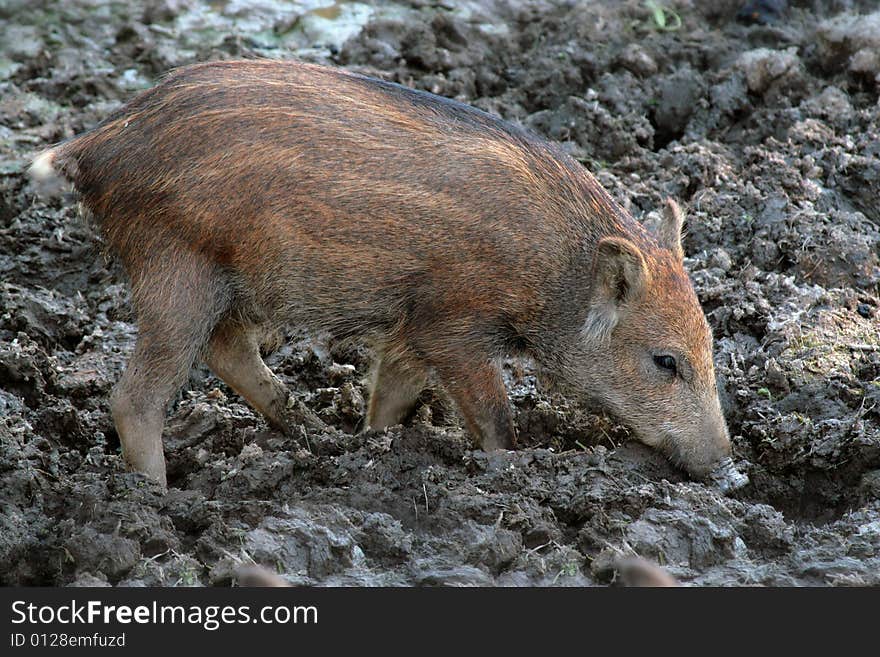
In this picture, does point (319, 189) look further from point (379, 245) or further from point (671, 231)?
point (671, 231)

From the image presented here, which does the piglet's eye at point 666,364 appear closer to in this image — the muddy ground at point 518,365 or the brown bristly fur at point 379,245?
the brown bristly fur at point 379,245

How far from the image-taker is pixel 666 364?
5074mm

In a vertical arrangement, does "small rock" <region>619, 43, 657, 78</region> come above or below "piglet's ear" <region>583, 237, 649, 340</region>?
below

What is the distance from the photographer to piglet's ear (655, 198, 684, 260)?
17.2ft

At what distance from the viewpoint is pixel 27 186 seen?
22.0 ft

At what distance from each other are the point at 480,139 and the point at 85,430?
1.99 meters

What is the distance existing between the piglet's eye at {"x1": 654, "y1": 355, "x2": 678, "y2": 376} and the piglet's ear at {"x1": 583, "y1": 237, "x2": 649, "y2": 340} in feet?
0.72

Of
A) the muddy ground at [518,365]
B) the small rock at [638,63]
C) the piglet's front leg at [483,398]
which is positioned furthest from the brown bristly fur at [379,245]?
the small rock at [638,63]

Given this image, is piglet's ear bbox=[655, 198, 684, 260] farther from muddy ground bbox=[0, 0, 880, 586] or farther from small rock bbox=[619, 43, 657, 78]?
small rock bbox=[619, 43, 657, 78]

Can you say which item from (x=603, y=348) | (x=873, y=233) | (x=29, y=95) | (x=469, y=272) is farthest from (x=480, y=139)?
(x=29, y=95)

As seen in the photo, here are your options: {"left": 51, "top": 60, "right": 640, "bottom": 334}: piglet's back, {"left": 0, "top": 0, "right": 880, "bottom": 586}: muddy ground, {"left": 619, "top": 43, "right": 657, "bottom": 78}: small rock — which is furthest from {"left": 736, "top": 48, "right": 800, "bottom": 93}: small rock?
{"left": 51, "top": 60, "right": 640, "bottom": 334}: piglet's back

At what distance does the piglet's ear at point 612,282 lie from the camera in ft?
15.8

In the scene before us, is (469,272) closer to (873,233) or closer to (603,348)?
(603,348)

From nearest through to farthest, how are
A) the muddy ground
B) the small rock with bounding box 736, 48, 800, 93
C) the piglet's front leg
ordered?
the muddy ground, the piglet's front leg, the small rock with bounding box 736, 48, 800, 93
